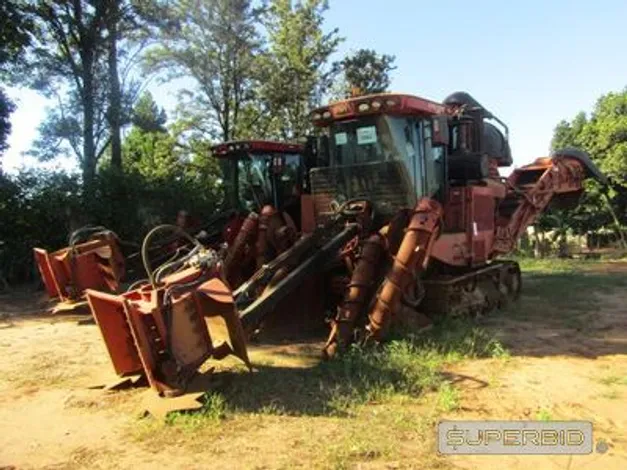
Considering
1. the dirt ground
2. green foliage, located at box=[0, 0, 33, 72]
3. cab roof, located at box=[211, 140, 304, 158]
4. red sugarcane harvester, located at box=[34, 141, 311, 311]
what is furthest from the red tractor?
green foliage, located at box=[0, 0, 33, 72]

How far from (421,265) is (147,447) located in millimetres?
4308

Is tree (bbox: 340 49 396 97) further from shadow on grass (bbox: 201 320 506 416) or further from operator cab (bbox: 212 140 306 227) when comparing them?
shadow on grass (bbox: 201 320 506 416)

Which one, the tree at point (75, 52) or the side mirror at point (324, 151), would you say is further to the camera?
the tree at point (75, 52)

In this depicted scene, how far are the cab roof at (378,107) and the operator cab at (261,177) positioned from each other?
3831mm

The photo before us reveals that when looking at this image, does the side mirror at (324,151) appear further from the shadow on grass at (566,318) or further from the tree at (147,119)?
the tree at (147,119)

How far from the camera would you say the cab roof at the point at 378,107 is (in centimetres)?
917

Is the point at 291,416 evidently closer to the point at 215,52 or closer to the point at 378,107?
the point at 378,107

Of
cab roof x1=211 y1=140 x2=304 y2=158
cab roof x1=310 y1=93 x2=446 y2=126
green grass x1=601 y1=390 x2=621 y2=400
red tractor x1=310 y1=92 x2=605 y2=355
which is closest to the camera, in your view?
green grass x1=601 y1=390 x2=621 y2=400

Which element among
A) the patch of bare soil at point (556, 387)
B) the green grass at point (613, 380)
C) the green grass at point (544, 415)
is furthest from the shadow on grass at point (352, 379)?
the green grass at point (613, 380)

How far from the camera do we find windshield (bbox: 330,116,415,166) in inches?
374

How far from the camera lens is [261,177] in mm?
13922

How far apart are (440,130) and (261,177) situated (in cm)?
503

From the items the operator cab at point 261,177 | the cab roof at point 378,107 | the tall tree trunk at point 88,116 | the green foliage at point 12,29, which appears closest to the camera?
the cab roof at point 378,107

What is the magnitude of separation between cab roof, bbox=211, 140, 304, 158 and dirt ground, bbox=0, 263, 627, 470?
5.62 metres
